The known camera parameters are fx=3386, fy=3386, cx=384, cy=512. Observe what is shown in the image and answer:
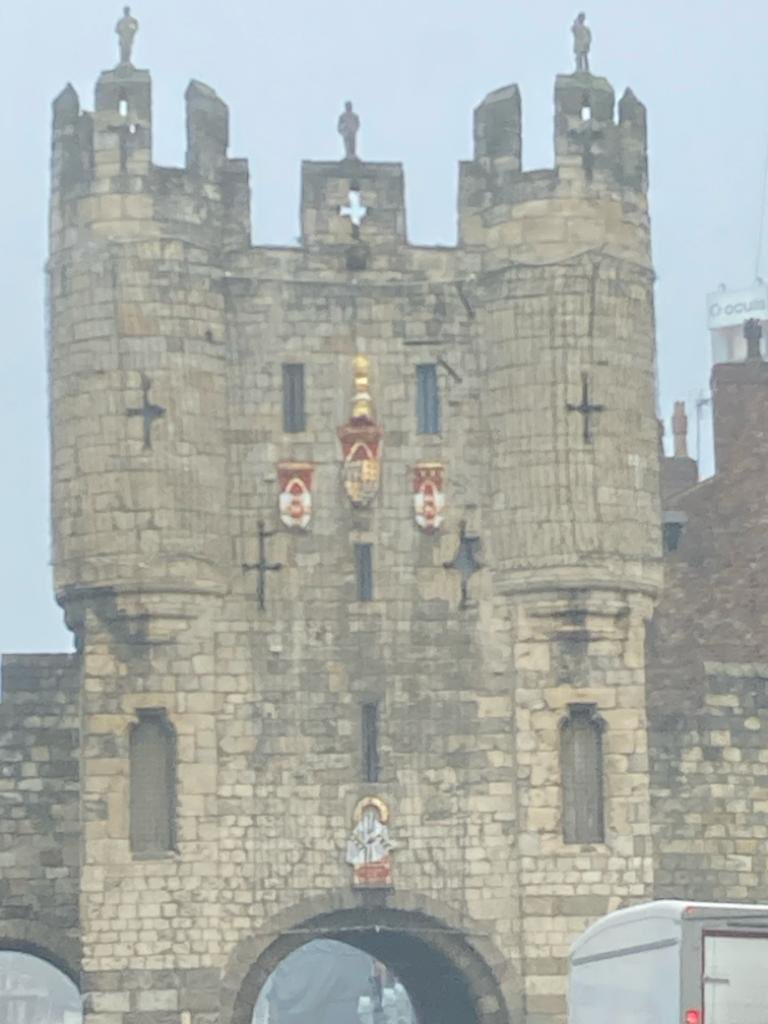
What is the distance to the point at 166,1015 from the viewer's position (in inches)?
1810

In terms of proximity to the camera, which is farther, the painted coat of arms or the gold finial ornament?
the gold finial ornament

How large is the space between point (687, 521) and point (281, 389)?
8816 mm

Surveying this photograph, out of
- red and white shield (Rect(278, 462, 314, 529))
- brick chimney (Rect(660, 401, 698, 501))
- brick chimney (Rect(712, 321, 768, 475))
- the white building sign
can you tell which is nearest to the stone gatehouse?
red and white shield (Rect(278, 462, 314, 529))

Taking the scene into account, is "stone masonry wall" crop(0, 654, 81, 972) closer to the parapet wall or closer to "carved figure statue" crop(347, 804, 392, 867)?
the parapet wall

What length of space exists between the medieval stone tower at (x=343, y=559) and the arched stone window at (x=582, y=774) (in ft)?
0.14

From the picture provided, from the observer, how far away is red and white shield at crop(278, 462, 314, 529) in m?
47.3

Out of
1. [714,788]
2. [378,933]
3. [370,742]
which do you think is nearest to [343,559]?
[370,742]

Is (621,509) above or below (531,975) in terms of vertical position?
above

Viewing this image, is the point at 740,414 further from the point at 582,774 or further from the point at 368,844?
the point at 368,844

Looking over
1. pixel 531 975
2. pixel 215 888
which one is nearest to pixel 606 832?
pixel 531 975

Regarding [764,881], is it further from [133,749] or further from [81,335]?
[81,335]

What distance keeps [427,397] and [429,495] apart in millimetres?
1447

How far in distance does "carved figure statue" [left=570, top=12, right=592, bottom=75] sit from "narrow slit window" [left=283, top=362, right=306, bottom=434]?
6.01 meters

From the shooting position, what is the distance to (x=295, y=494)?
47312 mm
